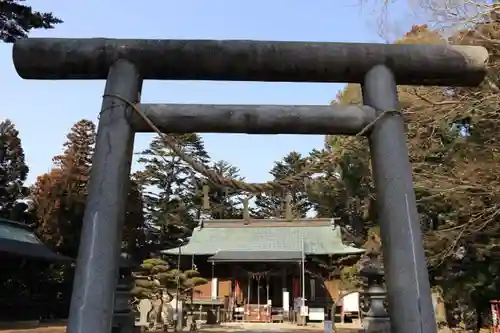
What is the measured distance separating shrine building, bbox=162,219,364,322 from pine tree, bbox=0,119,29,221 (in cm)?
887

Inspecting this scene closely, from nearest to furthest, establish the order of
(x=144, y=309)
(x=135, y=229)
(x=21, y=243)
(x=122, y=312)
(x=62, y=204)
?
(x=122, y=312)
(x=144, y=309)
(x=21, y=243)
(x=62, y=204)
(x=135, y=229)

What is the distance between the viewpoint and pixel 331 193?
24.5 meters

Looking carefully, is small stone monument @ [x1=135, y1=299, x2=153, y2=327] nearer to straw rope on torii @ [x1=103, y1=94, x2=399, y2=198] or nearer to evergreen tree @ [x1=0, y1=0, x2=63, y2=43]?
evergreen tree @ [x1=0, y1=0, x2=63, y2=43]

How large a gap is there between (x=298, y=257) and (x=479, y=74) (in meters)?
17.1

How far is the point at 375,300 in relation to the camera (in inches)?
333

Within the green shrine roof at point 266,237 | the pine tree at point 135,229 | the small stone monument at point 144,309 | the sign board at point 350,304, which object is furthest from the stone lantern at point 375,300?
the pine tree at point 135,229

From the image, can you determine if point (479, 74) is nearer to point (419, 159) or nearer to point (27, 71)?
point (27, 71)

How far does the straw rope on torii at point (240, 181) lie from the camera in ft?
9.26

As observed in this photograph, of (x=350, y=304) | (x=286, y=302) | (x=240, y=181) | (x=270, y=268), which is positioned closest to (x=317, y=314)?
(x=350, y=304)

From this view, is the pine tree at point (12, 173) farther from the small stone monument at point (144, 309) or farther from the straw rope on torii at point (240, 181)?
the straw rope on torii at point (240, 181)

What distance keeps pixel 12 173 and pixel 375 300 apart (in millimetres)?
22638

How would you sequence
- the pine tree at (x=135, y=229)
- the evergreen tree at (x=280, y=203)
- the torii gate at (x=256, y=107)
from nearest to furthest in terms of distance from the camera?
the torii gate at (x=256, y=107) < the pine tree at (x=135, y=229) < the evergreen tree at (x=280, y=203)

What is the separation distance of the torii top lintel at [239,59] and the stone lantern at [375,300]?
5.78m

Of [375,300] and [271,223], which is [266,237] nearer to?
[271,223]
